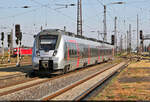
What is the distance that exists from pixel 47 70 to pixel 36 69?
859 mm

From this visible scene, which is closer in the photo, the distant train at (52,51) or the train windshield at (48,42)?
the distant train at (52,51)

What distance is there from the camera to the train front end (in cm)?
A: 1678

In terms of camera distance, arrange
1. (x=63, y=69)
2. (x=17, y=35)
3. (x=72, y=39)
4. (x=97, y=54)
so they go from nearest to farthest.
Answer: (x=63, y=69) → (x=72, y=39) → (x=17, y=35) → (x=97, y=54)

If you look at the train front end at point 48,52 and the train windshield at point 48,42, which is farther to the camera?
the train windshield at point 48,42

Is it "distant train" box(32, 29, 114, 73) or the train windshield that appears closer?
"distant train" box(32, 29, 114, 73)

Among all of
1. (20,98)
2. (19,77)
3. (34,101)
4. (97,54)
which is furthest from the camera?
(97,54)

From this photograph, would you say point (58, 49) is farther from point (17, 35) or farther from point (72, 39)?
point (17, 35)

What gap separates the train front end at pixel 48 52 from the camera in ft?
55.1

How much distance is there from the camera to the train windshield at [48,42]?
17156 mm

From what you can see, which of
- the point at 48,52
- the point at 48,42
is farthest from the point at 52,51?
the point at 48,42

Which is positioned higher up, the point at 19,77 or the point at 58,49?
the point at 58,49

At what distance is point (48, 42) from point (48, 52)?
33.9 inches

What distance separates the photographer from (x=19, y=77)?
1631 cm

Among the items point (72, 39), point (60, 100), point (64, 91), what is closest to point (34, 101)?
point (60, 100)
